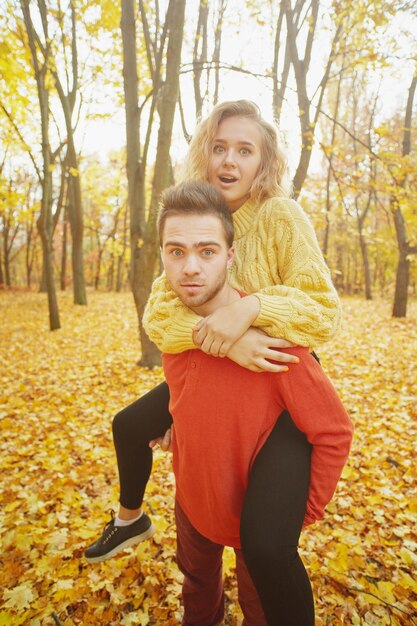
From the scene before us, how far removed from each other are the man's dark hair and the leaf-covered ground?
2.47 meters

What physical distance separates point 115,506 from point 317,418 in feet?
8.90

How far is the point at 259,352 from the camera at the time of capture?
1323 mm

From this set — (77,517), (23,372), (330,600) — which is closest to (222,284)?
(330,600)

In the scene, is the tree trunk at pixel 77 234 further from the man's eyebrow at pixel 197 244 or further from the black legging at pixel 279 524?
the black legging at pixel 279 524

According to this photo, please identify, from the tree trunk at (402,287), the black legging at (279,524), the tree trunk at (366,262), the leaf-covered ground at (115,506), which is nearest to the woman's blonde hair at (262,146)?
the black legging at (279,524)

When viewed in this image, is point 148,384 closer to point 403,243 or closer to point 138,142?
point 138,142

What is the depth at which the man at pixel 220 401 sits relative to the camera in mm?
1359

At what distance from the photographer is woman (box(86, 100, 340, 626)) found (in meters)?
1.29

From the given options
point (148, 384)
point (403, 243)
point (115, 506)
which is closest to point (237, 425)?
point (115, 506)

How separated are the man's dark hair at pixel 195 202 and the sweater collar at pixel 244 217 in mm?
237

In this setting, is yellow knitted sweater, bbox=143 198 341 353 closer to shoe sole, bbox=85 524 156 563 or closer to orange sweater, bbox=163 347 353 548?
orange sweater, bbox=163 347 353 548

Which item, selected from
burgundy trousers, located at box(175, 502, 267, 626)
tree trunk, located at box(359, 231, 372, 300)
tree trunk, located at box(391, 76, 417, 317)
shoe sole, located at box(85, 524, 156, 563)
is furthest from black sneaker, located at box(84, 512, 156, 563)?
tree trunk, located at box(359, 231, 372, 300)

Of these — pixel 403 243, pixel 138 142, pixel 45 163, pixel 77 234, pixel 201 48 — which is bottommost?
pixel 403 243

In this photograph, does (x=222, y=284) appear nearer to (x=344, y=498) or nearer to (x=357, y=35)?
(x=344, y=498)
